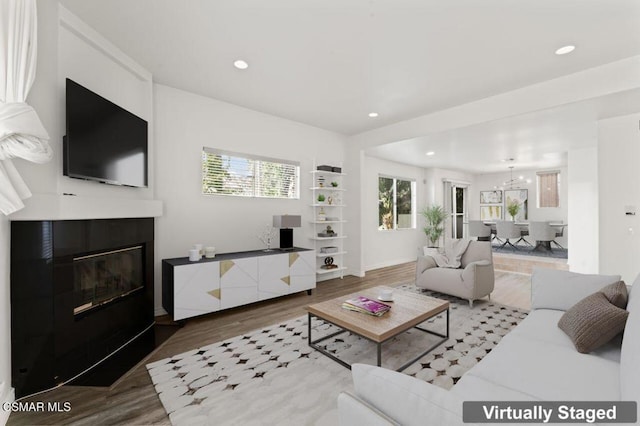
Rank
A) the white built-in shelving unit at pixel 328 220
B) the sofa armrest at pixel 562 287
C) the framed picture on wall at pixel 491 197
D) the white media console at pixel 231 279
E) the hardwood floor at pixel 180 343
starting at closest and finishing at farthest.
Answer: the hardwood floor at pixel 180 343, the sofa armrest at pixel 562 287, the white media console at pixel 231 279, the white built-in shelving unit at pixel 328 220, the framed picture on wall at pixel 491 197

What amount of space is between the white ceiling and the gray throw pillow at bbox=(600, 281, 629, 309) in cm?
204

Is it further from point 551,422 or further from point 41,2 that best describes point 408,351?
point 41,2

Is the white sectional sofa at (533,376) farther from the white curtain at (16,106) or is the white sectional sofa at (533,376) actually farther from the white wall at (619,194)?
the white curtain at (16,106)

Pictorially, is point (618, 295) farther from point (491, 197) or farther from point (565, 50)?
point (491, 197)

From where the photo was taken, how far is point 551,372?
1.36 metres

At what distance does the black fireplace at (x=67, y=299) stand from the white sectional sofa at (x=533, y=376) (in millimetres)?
2217

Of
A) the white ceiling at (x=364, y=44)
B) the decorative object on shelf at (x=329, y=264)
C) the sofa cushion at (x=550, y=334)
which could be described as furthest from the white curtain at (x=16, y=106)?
the decorative object on shelf at (x=329, y=264)

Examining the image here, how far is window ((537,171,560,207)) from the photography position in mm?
8156

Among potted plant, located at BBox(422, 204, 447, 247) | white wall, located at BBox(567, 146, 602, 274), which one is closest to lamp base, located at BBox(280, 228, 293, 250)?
potted plant, located at BBox(422, 204, 447, 247)

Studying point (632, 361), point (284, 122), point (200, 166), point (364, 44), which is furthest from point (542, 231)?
point (200, 166)

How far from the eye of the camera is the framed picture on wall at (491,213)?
9.22 m

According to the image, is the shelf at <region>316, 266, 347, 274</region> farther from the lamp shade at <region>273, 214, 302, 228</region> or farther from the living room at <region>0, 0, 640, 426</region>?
the lamp shade at <region>273, 214, 302, 228</region>

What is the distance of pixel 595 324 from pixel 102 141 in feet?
12.2

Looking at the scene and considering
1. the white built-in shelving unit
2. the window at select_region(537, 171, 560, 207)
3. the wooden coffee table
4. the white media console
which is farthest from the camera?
the window at select_region(537, 171, 560, 207)
